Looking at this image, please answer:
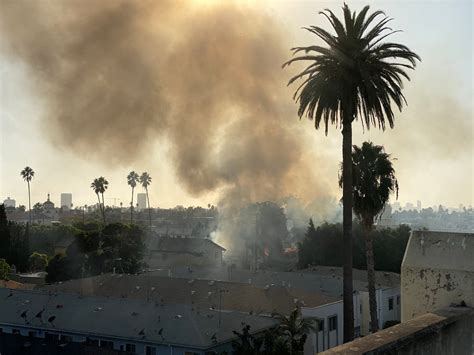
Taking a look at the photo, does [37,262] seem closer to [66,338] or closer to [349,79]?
[66,338]

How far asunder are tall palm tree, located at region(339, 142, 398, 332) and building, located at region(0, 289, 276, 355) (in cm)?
507

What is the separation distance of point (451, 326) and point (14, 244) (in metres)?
68.2

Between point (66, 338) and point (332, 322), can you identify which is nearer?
point (66, 338)

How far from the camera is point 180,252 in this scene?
69.8 m

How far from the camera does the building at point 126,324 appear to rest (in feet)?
77.7

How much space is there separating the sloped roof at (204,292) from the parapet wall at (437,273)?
21.1 meters

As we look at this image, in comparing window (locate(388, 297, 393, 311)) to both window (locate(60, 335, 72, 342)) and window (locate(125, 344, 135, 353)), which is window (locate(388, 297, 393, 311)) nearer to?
window (locate(125, 344, 135, 353))

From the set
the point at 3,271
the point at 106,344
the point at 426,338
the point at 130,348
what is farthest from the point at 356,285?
the point at 426,338

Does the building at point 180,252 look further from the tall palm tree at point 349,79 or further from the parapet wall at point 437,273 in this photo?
the parapet wall at point 437,273

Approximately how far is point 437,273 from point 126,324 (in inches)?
801

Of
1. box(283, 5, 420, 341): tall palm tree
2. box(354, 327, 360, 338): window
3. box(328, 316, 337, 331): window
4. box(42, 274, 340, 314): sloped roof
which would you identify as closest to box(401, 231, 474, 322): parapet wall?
box(283, 5, 420, 341): tall palm tree

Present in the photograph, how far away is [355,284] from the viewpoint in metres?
39.0

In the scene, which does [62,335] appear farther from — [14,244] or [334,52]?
[14,244]

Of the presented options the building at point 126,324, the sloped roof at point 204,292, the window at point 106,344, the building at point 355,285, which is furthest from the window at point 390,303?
the window at point 106,344
